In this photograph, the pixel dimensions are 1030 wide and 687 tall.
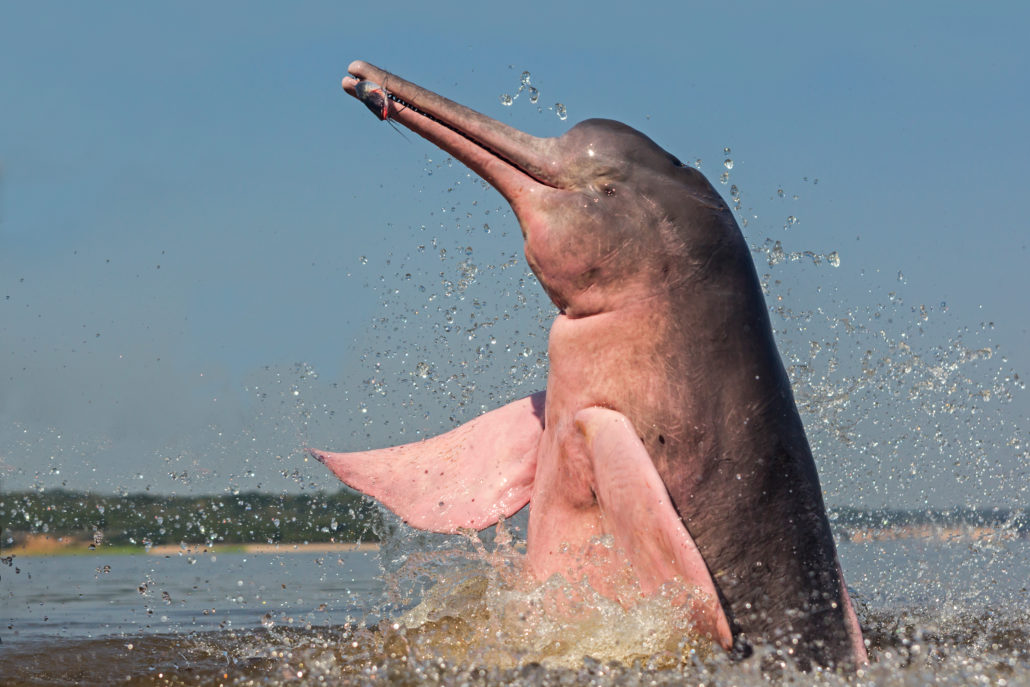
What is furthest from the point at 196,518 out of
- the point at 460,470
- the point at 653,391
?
the point at 653,391

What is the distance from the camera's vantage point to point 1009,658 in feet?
17.7

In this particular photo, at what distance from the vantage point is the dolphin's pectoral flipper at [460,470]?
18.8 feet

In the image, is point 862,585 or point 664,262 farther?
point 862,585

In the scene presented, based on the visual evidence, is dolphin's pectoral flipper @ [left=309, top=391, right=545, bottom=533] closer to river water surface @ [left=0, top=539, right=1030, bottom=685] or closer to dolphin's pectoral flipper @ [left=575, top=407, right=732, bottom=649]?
river water surface @ [left=0, top=539, right=1030, bottom=685]

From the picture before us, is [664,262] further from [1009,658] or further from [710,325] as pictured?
[1009,658]

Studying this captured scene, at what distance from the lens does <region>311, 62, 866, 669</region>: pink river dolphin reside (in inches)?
186

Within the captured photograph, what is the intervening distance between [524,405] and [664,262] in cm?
147

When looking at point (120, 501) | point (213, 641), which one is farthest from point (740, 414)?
point (120, 501)

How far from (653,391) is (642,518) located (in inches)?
26.0

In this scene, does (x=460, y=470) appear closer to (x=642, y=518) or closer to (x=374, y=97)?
(x=642, y=518)

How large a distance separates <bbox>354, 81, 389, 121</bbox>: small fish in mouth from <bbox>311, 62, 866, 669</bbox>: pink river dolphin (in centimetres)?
2

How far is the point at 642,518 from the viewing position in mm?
4457

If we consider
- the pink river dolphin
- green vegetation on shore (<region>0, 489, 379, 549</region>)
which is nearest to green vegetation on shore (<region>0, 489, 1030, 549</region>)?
green vegetation on shore (<region>0, 489, 379, 549</region>)

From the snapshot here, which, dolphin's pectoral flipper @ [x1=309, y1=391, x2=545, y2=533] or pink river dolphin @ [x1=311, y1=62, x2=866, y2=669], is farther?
dolphin's pectoral flipper @ [x1=309, y1=391, x2=545, y2=533]
